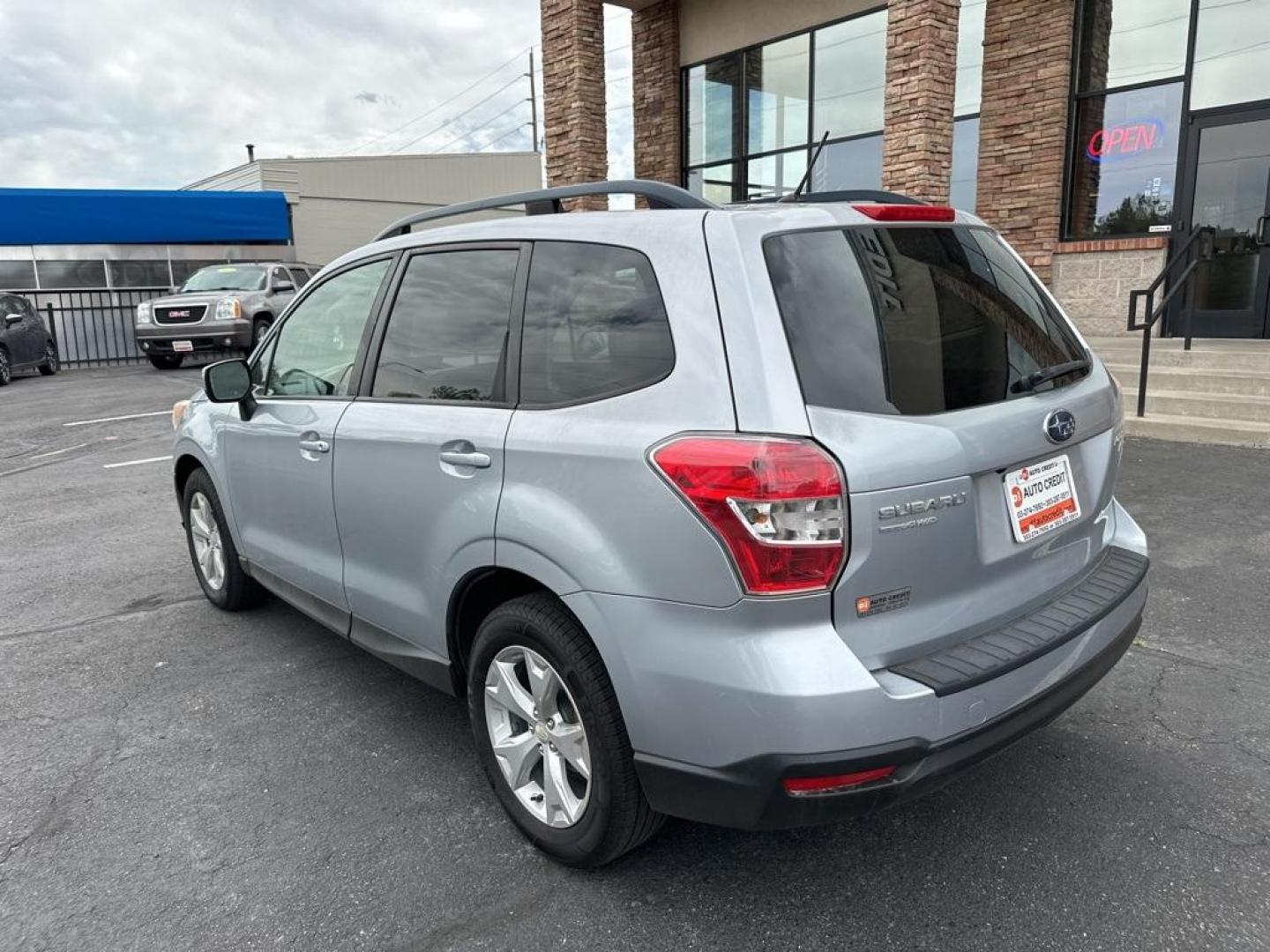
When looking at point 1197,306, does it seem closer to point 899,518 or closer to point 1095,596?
point 1095,596

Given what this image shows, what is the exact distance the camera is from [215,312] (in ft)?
52.4

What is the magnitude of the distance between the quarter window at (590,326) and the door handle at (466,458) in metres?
0.19

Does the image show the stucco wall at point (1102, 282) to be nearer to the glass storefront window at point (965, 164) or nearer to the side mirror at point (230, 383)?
the glass storefront window at point (965, 164)

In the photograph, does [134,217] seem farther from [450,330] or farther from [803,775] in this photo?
[803,775]

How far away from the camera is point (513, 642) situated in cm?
255

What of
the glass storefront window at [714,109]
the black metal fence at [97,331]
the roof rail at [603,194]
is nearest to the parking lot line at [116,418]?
the black metal fence at [97,331]

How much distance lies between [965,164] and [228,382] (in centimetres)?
1091

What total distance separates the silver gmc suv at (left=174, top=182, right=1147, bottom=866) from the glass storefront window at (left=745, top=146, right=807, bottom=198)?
11.6 meters

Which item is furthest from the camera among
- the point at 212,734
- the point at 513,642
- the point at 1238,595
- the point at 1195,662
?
the point at 1238,595

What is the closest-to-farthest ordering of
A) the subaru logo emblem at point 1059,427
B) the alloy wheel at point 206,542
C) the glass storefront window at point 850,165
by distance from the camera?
the subaru logo emblem at point 1059,427 → the alloy wheel at point 206,542 → the glass storefront window at point 850,165

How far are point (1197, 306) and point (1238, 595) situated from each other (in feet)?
24.4

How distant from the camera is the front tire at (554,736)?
2309 millimetres

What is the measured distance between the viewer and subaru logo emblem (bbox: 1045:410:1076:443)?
2.45 meters

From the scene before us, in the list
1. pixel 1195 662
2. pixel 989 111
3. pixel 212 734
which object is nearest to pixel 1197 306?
pixel 989 111
